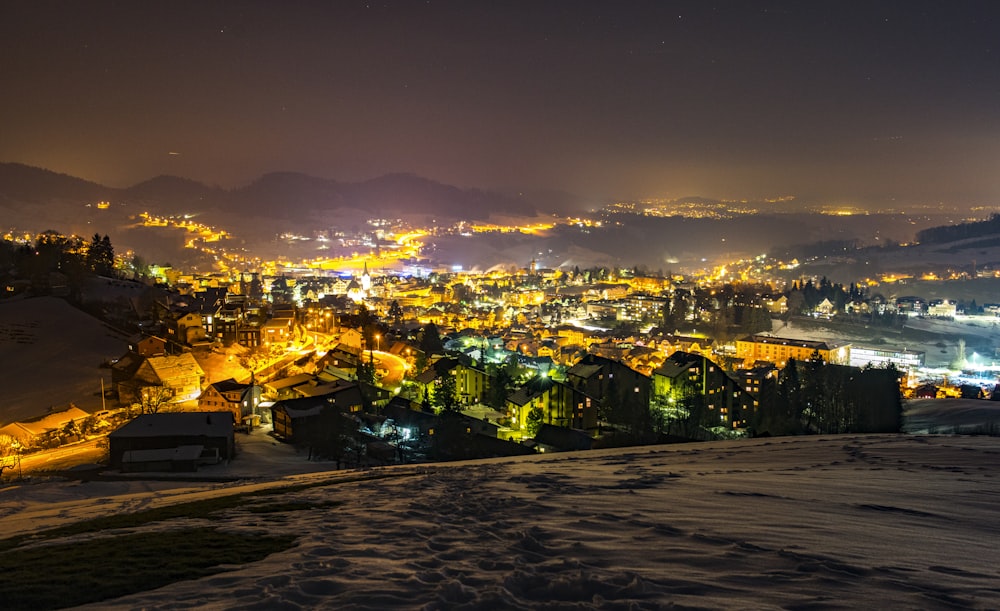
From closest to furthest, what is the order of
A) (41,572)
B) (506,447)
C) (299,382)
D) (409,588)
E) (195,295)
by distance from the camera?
(409,588)
(41,572)
(506,447)
(299,382)
(195,295)

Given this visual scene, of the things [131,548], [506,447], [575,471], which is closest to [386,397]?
[506,447]

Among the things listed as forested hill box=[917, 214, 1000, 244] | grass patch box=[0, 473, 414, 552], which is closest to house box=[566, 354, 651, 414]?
grass patch box=[0, 473, 414, 552]

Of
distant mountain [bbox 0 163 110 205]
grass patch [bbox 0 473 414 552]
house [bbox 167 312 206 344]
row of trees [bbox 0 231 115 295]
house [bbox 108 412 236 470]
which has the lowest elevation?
house [bbox 108 412 236 470]

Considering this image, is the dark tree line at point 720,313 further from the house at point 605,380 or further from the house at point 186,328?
the house at point 186,328

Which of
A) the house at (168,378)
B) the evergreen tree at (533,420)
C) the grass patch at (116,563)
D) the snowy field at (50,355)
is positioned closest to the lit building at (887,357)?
the evergreen tree at (533,420)

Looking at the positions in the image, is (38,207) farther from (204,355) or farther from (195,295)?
(204,355)

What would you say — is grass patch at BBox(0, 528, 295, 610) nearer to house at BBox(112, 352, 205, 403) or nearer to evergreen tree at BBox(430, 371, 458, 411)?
evergreen tree at BBox(430, 371, 458, 411)
